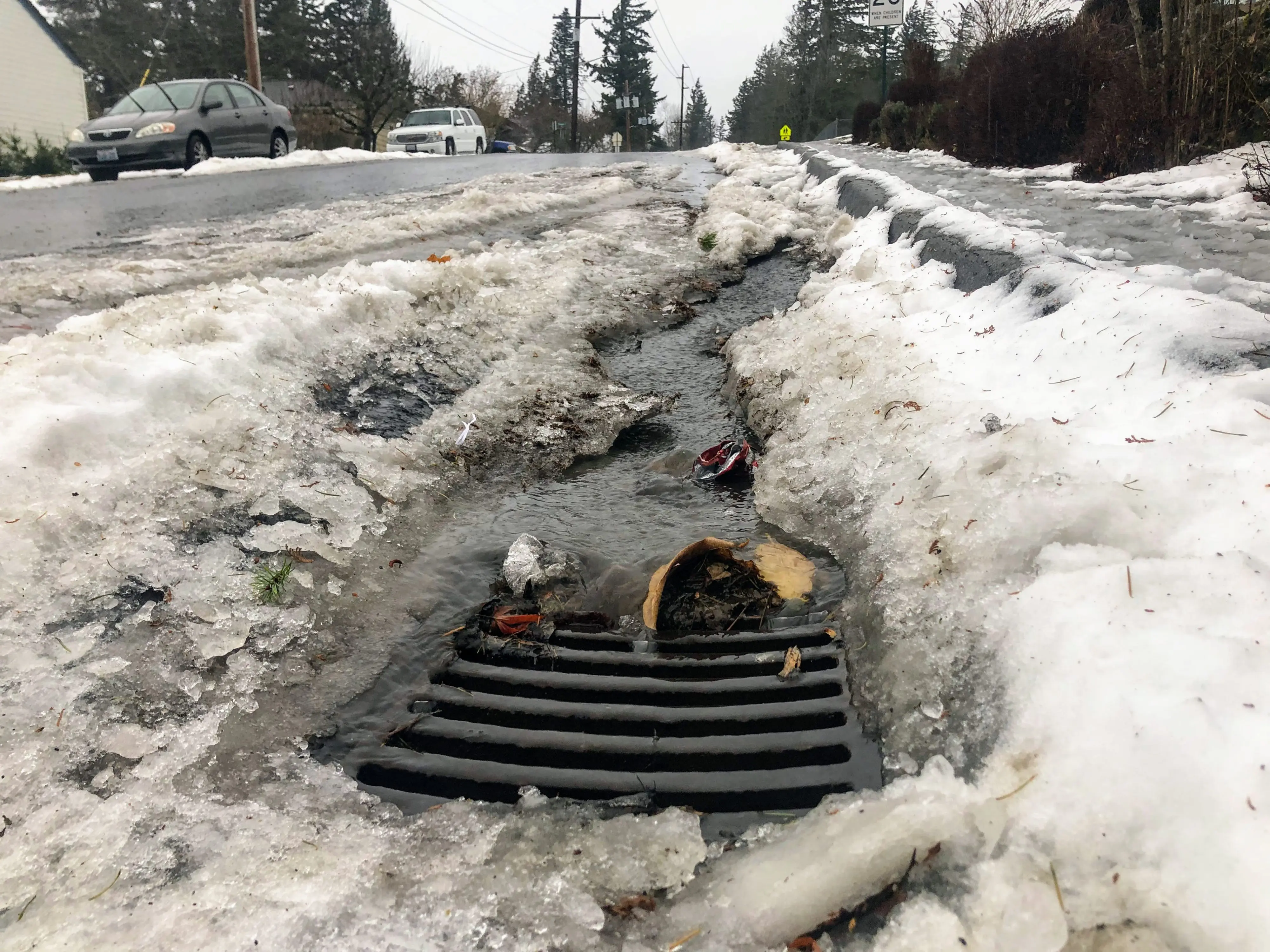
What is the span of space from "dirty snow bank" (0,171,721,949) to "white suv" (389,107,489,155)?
72.7 ft

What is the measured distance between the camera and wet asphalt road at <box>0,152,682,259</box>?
7094 mm

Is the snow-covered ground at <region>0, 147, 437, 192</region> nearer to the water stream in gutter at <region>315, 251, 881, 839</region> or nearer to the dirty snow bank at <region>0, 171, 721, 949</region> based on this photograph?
the dirty snow bank at <region>0, 171, 721, 949</region>

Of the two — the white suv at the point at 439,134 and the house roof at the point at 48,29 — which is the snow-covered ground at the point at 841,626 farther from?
the house roof at the point at 48,29

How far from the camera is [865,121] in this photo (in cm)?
2069

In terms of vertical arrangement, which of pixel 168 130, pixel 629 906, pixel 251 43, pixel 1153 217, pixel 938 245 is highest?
pixel 251 43

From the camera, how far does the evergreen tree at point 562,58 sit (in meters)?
69.2

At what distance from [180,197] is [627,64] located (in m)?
58.3

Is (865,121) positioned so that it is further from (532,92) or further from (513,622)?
(532,92)

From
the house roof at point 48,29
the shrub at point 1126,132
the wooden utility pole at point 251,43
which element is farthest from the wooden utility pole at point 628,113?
the shrub at point 1126,132

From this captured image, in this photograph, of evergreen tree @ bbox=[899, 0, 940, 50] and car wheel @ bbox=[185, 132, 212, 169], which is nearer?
car wheel @ bbox=[185, 132, 212, 169]

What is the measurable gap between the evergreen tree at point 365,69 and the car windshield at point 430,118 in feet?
37.4

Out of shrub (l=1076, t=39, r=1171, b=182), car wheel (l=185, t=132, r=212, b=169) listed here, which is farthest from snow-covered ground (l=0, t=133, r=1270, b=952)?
car wheel (l=185, t=132, r=212, b=169)

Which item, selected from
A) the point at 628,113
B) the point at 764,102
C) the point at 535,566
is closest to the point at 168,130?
the point at 535,566

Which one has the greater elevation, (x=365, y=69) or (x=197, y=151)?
(x=365, y=69)
